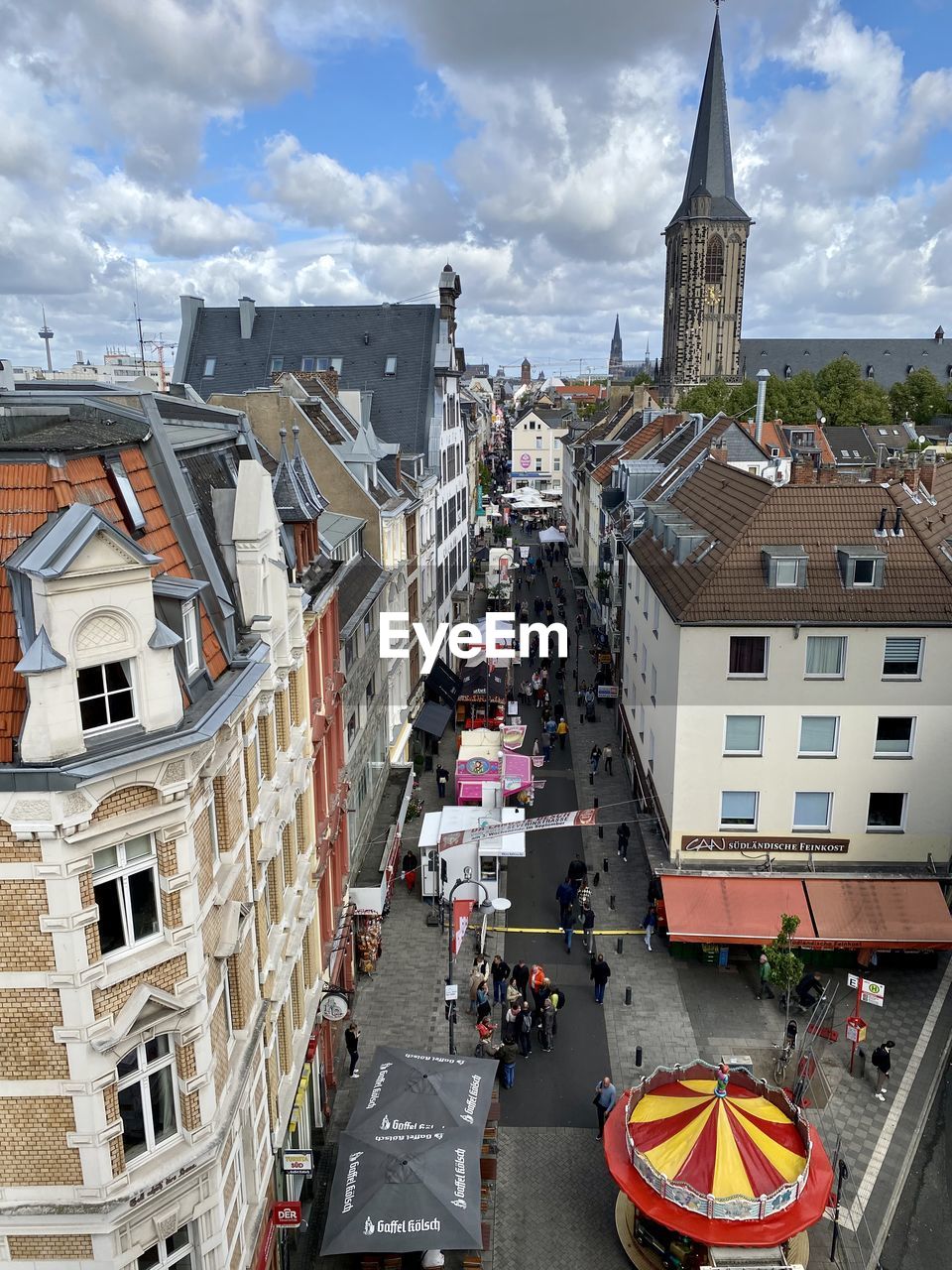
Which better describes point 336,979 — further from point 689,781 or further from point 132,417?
point 132,417

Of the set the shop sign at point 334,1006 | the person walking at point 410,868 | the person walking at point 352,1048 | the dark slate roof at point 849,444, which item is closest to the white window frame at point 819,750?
the person walking at point 410,868

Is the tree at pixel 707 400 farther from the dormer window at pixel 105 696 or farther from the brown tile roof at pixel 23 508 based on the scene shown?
the dormer window at pixel 105 696

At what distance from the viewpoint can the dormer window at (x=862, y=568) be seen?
1128 inches

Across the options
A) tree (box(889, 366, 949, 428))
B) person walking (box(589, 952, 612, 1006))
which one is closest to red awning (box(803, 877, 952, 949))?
person walking (box(589, 952, 612, 1006))

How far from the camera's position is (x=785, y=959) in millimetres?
24531

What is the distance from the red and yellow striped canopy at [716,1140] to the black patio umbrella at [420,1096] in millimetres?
3100

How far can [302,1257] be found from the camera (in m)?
18.8

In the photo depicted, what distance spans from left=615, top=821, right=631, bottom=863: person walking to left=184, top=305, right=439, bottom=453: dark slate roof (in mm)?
23374

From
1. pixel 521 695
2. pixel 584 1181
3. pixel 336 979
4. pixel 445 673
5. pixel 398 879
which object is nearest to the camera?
pixel 584 1181

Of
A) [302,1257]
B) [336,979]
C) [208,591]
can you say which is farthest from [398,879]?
[208,591]

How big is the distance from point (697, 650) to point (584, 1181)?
47.6 ft

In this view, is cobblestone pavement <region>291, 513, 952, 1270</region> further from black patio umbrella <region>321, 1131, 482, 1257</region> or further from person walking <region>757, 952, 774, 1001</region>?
black patio umbrella <region>321, 1131, 482, 1257</region>

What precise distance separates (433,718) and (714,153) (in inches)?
4681

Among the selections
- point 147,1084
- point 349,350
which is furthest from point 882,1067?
point 349,350
